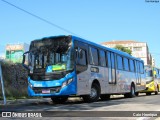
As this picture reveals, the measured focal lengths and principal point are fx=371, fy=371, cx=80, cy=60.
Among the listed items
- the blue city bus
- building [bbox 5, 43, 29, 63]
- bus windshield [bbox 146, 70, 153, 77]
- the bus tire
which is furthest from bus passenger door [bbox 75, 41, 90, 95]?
bus windshield [bbox 146, 70, 153, 77]

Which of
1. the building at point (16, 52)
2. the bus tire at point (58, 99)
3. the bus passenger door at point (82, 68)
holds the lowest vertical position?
the bus tire at point (58, 99)

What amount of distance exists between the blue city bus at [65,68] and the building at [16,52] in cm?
949

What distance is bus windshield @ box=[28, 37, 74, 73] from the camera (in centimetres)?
1716

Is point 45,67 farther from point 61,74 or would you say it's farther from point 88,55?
point 88,55

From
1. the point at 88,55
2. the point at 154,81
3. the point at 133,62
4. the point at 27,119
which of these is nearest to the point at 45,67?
the point at 88,55

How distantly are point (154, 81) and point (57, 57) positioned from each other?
20.2 m

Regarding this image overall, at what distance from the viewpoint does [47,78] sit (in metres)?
17.2

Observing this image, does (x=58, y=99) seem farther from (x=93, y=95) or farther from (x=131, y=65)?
(x=131, y=65)

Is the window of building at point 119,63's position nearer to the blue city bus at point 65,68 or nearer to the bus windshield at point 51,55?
the blue city bus at point 65,68

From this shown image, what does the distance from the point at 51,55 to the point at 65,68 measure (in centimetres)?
104

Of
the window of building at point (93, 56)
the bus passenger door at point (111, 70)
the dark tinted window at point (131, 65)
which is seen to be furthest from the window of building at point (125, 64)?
the window of building at point (93, 56)

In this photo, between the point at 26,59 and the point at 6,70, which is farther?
the point at 6,70

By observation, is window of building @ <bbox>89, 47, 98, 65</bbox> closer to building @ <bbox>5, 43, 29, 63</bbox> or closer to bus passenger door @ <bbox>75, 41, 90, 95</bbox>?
bus passenger door @ <bbox>75, 41, 90, 95</bbox>

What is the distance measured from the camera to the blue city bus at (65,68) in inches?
672
